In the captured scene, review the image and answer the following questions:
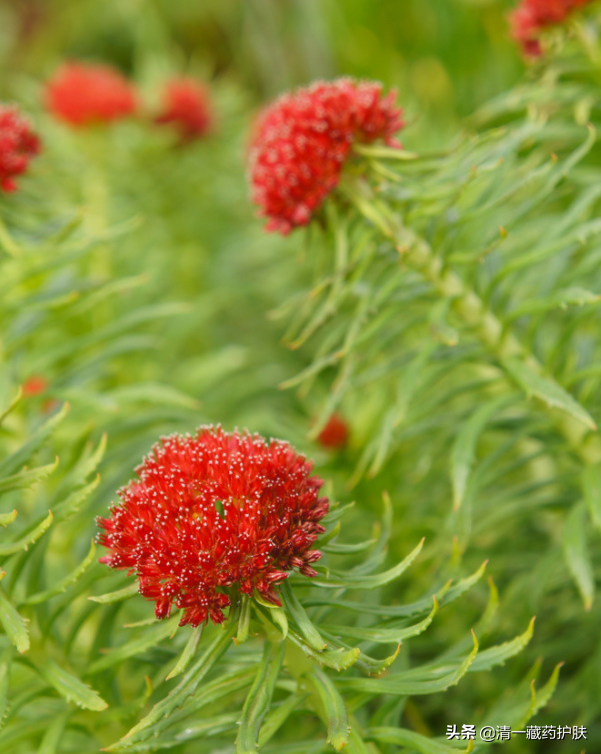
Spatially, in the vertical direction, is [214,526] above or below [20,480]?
below

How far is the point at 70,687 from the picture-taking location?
89 centimetres

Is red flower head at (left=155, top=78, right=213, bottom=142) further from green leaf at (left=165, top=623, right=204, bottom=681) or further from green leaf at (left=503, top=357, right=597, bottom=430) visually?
green leaf at (left=165, top=623, right=204, bottom=681)

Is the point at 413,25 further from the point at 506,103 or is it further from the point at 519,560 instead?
the point at 519,560

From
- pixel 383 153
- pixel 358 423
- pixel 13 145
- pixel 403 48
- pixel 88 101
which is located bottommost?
pixel 358 423

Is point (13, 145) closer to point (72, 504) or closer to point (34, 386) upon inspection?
point (34, 386)

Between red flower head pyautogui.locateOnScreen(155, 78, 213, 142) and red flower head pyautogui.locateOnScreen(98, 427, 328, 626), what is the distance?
1.75m

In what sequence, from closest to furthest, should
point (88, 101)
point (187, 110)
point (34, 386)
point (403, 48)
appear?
point (34, 386), point (88, 101), point (187, 110), point (403, 48)

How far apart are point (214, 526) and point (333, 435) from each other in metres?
0.72

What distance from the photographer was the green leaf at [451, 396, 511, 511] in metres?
1.07

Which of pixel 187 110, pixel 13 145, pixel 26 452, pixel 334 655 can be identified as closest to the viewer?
pixel 334 655

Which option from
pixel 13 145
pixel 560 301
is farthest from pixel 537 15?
pixel 13 145

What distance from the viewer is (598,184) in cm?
117

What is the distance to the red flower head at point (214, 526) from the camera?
0.77 meters

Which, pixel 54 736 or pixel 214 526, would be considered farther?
pixel 54 736
